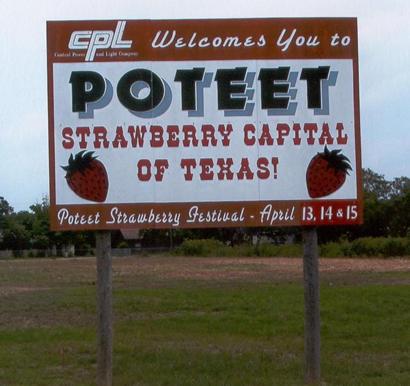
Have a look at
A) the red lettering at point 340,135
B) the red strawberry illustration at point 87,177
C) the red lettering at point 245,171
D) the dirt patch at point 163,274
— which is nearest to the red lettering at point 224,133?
the red lettering at point 245,171

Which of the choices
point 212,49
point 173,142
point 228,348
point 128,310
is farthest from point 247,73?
point 128,310

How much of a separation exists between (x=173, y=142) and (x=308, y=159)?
5.54ft

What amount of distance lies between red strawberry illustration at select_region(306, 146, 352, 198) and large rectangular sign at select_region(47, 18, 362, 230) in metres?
0.01

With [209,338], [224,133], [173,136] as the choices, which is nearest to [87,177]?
[173,136]

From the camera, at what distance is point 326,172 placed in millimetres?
11820

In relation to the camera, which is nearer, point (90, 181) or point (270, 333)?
point (90, 181)

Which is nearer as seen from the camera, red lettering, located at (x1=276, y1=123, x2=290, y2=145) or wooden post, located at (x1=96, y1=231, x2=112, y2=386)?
wooden post, located at (x1=96, y1=231, x2=112, y2=386)

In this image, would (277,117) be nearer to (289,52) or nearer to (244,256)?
(289,52)

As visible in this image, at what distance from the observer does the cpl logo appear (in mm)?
11516

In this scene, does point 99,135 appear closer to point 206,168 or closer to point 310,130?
point 206,168

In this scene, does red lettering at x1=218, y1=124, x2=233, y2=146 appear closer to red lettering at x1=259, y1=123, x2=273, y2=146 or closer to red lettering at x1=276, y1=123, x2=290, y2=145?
red lettering at x1=259, y1=123, x2=273, y2=146

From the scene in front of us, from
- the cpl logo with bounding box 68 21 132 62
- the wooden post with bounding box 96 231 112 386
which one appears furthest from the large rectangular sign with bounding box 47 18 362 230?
the wooden post with bounding box 96 231 112 386

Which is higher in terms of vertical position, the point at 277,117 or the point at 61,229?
the point at 277,117

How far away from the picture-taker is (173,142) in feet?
38.4
